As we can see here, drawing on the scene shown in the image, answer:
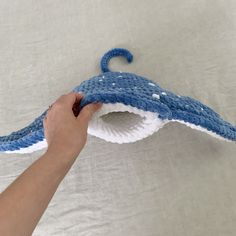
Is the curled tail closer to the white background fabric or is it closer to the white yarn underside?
the white background fabric

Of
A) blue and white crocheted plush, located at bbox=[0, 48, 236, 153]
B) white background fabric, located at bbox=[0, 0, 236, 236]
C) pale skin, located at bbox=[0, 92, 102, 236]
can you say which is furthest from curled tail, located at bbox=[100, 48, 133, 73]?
pale skin, located at bbox=[0, 92, 102, 236]

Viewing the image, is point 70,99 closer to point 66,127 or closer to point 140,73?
point 66,127

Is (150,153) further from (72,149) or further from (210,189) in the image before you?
(72,149)

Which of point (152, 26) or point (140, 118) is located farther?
point (152, 26)

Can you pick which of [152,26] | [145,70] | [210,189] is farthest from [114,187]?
[152,26]

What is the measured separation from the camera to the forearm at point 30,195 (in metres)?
0.38

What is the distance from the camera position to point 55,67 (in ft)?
2.62

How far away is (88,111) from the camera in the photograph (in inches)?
20.2

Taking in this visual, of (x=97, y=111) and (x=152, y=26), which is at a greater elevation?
(x=152, y=26)

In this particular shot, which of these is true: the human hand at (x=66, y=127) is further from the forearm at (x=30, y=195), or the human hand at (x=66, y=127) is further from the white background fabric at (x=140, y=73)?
the white background fabric at (x=140, y=73)

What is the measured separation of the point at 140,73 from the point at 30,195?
435 millimetres

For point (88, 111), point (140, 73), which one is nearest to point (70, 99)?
point (88, 111)

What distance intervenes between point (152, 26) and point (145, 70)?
0.43ft

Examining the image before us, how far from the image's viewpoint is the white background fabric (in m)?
0.59
